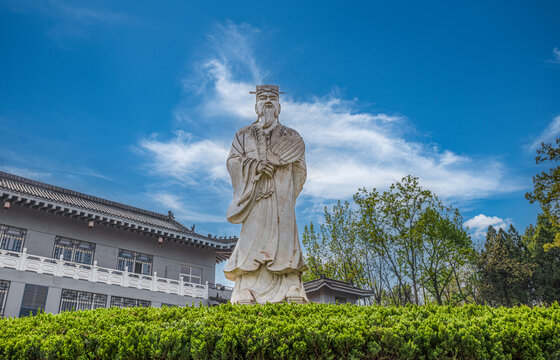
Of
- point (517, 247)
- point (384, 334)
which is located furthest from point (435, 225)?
point (384, 334)

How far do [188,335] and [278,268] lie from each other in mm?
2973

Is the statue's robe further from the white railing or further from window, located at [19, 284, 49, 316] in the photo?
window, located at [19, 284, 49, 316]

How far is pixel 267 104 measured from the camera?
26.4 feet

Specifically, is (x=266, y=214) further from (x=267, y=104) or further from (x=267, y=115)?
(x=267, y=104)

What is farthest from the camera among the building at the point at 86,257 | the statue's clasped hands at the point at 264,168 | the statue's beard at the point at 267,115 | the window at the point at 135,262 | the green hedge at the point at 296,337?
the window at the point at 135,262

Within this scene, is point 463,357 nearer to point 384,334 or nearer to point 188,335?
point 384,334

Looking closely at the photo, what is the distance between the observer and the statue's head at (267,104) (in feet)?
26.3

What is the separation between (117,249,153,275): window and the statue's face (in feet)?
63.1

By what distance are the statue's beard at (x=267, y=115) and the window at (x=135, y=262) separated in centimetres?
1924

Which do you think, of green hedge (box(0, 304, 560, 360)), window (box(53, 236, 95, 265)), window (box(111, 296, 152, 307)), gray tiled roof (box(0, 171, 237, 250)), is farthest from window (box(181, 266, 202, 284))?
green hedge (box(0, 304, 560, 360))

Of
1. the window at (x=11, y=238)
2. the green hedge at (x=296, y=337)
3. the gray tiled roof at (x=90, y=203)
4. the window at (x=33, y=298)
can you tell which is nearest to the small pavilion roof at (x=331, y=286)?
the gray tiled roof at (x=90, y=203)

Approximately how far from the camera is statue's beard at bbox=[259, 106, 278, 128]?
7964 millimetres

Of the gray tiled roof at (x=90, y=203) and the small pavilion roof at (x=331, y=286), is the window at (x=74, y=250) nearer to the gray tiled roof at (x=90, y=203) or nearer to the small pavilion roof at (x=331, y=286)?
the gray tiled roof at (x=90, y=203)

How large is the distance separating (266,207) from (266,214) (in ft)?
0.39
